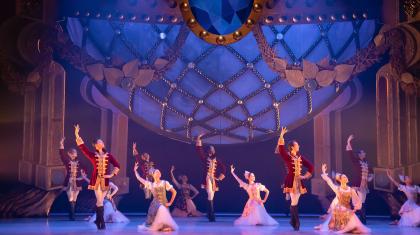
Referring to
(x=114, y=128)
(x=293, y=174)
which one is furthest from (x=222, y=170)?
(x=293, y=174)

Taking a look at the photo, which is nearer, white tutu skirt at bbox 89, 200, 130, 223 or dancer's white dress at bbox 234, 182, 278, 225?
dancer's white dress at bbox 234, 182, 278, 225

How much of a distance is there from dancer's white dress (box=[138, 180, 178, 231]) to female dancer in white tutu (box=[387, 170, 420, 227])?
3.43m

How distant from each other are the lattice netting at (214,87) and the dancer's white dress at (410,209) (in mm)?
2113

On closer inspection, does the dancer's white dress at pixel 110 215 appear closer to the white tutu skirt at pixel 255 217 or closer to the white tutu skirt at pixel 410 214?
the white tutu skirt at pixel 255 217

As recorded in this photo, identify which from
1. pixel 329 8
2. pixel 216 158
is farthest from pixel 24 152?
pixel 329 8

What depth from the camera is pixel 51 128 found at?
1105cm

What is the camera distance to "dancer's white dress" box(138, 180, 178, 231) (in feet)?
29.0

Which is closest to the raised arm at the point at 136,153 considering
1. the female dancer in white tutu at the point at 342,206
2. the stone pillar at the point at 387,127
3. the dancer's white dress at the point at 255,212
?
the dancer's white dress at the point at 255,212

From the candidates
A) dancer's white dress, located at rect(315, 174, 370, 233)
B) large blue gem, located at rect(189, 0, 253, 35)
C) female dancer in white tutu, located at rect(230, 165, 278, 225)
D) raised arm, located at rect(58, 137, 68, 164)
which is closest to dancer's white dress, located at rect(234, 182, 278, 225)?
female dancer in white tutu, located at rect(230, 165, 278, 225)

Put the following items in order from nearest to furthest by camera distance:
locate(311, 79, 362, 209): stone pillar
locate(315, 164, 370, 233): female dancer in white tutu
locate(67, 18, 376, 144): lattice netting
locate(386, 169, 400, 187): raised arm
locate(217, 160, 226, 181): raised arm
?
locate(315, 164, 370, 233): female dancer in white tutu → locate(386, 169, 400, 187): raised arm → locate(217, 160, 226, 181): raised arm → locate(311, 79, 362, 209): stone pillar → locate(67, 18, 376, 144): lattice netting

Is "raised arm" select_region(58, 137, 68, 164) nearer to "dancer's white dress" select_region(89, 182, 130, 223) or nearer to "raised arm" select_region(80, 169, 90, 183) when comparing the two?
"raised arm" select_region(80, 169, 90, 183)

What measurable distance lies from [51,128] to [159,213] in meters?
3.10

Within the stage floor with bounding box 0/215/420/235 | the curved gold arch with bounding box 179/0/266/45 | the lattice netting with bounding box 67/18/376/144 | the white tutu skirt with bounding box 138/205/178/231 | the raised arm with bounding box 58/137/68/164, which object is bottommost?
the stage floor with bounding box 0/215/420/235

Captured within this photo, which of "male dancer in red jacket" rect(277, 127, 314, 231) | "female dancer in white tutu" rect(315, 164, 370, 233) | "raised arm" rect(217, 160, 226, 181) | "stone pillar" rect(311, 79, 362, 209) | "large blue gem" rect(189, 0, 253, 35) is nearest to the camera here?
"female dancer in white tutu" rect(315, 164, 370, 233)
